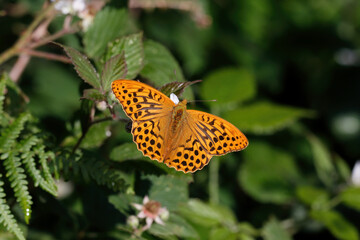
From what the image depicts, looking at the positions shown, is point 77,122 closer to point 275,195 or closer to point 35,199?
point 35,199

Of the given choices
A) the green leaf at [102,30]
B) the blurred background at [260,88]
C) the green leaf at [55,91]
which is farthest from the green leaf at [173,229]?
the green leaf at [55,91]

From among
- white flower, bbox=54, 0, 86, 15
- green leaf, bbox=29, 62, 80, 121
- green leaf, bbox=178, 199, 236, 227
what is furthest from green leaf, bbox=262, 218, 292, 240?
green leaf, bbox=29, 62, 80, 121

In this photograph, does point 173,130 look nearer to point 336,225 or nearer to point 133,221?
point 133,221

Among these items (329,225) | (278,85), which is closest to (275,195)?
(329,225)

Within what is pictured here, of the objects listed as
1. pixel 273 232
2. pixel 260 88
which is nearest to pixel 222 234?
pixel 273 232

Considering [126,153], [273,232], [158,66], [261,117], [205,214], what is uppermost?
[158,66]

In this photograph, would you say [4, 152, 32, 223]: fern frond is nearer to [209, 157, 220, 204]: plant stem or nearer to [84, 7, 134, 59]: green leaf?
[84, 7, 134, 59]: green leaf
